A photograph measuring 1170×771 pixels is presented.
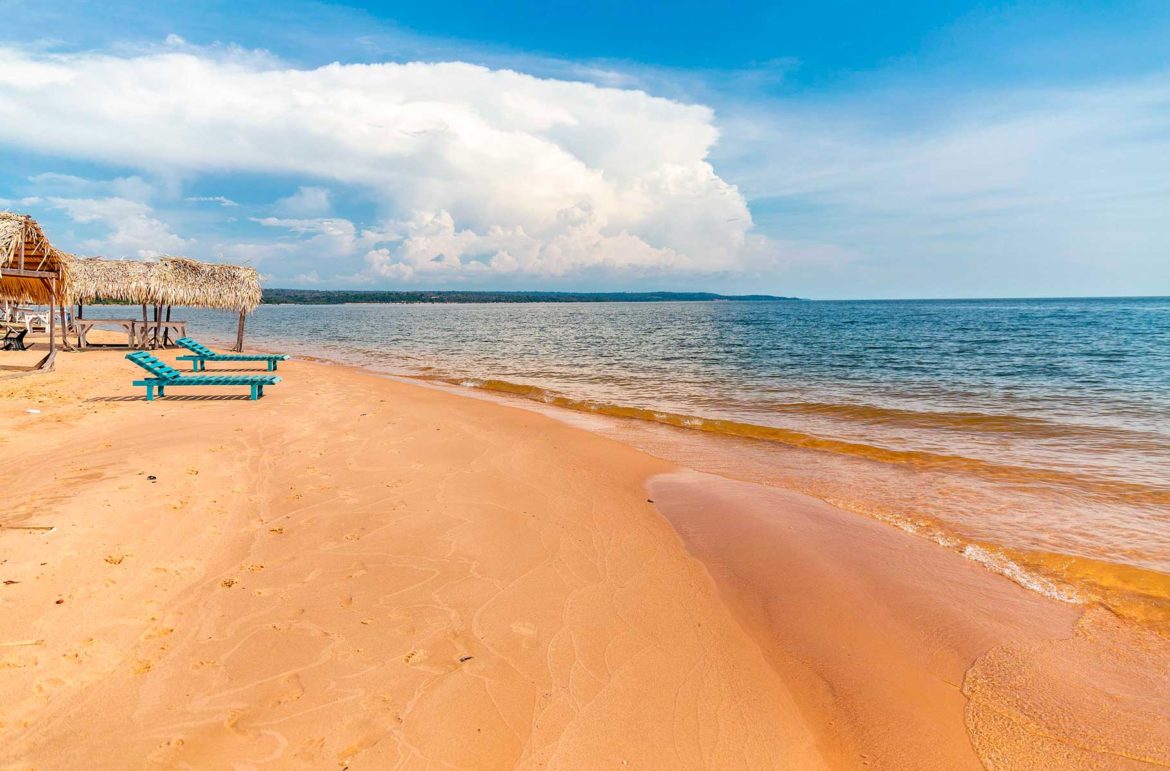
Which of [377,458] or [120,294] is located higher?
[120,294]

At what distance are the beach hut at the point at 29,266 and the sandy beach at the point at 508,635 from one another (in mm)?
10672

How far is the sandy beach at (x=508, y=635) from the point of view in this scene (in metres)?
3.29

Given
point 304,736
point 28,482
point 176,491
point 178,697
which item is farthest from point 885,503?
point 28,482

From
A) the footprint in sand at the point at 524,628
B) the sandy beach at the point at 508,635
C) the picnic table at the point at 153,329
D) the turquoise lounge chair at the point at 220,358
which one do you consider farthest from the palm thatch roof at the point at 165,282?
the footprint in sand at the point at 524,628

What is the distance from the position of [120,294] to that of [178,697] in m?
29.1

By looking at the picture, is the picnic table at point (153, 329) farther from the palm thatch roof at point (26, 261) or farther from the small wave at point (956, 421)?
the small wave at point (956, 421)

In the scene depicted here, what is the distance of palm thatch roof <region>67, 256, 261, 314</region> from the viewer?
25016 millimetres

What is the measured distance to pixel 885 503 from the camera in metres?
8.05

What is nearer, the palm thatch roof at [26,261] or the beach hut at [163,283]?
the palm thatch roof at [26,261]

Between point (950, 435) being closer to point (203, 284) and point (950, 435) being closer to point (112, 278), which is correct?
point (203, 284)

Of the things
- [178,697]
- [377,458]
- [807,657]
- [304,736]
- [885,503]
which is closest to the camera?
[304,736]

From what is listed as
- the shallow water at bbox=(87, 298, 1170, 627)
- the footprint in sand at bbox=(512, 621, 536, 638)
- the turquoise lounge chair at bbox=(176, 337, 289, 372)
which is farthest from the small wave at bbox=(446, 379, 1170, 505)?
the turquoise lounge chair at bbox=(176, 337, 289, 372)

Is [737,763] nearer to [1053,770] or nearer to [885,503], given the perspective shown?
[1053,770]

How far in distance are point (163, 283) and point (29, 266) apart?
32.3 ft
